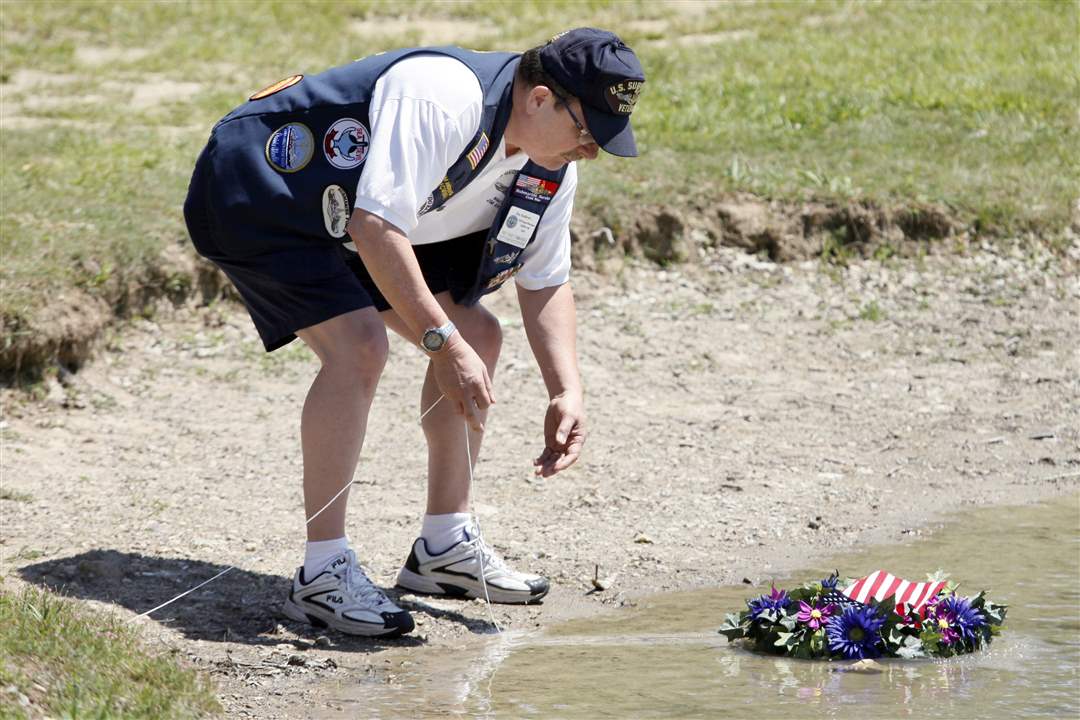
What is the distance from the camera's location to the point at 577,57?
3508mm

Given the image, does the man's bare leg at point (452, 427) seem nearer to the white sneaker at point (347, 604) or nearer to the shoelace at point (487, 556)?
the shoelace at point (487, 556)

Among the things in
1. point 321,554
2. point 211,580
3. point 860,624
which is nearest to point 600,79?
point 321,554

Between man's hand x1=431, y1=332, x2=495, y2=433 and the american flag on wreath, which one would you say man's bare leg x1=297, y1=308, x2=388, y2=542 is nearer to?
man's hand x1=431, y1=332, x2=495, y2=433

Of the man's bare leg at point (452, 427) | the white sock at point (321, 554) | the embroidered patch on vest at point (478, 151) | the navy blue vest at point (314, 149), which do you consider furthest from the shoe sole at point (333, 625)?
the embroidered patch on vest at point (478, 151)

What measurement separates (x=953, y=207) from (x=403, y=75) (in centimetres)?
500

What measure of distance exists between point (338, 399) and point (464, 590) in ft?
2.77

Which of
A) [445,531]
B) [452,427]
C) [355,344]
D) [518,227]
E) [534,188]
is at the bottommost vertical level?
[445,531]

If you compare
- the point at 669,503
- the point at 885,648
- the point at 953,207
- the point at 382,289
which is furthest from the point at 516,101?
the point at 953,207

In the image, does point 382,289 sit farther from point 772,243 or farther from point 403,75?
point 772,243

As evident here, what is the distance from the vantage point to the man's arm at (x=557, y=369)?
3799mm

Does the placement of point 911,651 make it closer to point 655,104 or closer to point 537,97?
point 537,97

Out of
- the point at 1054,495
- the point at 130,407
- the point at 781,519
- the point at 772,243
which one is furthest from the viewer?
the point at 772,243

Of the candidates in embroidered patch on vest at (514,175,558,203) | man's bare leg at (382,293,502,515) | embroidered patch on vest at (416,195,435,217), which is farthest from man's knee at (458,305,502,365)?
embroidered patch on vest at (416,195,435,217)

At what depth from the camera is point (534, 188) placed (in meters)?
3.88
